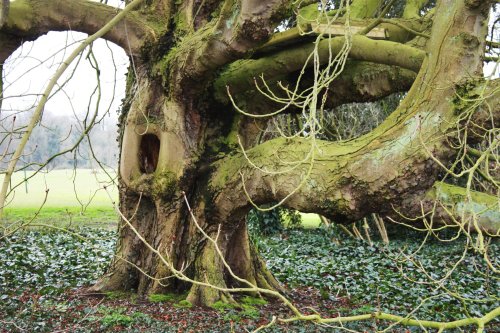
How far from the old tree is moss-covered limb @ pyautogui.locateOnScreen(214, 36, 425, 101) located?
0.05 feet

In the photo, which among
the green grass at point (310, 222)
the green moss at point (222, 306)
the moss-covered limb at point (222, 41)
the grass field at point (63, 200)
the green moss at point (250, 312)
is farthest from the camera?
the green grass at point (310, 222)

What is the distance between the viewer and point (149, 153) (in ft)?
23.0

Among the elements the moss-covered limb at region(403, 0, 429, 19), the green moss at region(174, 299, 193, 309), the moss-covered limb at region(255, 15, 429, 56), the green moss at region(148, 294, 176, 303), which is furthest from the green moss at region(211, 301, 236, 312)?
the moss-covered limb at region(403, 0, 429, 19)

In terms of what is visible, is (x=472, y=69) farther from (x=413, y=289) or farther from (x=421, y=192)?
(x=413, y=289)

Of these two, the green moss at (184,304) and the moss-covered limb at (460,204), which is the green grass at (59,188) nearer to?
the green moss at (184,304)

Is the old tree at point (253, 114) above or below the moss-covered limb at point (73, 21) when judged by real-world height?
below

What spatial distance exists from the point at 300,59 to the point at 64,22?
262 centimetres

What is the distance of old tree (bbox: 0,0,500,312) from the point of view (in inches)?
197

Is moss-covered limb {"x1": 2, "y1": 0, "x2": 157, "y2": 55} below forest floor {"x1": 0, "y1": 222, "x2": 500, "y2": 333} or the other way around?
the other way around

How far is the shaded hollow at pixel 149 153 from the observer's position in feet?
22.8

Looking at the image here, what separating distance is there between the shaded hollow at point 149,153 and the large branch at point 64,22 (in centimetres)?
109

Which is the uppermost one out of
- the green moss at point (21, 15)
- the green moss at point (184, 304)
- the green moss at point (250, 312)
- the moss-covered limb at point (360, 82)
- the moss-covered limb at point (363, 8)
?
the moss-covered limb at point (363, 8)

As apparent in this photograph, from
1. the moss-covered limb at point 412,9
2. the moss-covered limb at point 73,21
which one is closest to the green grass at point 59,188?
the moss-covered limb at point 73,21

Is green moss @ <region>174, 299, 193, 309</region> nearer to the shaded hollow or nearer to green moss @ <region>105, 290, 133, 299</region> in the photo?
green moss @ <region>105, 290, 133, 299</region>
